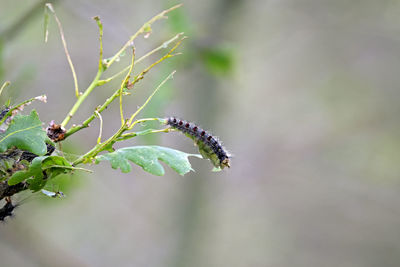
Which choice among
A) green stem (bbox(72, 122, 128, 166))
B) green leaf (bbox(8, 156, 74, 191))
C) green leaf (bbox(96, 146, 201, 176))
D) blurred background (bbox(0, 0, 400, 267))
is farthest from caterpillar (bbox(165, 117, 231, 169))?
blurred background (bbox(0, 0, 400, 267))

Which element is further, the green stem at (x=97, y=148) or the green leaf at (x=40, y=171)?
the green stem at (x=97, y=148)

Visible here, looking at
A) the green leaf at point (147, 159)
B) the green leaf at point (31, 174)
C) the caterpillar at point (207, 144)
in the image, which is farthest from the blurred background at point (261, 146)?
the green leaf at point (31, 174)

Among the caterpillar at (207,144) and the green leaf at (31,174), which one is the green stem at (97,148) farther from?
the caterpillar at (207,144)

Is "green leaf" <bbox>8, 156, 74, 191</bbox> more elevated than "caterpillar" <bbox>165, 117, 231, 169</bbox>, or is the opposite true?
"caterpillar" <bbox>165, 117, 231, 169</bbox>

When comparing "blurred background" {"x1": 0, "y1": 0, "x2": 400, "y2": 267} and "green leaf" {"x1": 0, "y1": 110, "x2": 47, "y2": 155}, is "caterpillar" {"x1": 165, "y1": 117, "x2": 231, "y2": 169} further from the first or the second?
"blurred background" {"x1": 0, "y1": 0, "x2": 400, "y2": 267}

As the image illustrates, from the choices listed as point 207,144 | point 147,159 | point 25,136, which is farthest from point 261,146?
point 25,136

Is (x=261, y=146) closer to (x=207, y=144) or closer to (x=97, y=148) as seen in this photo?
(x=207, y=144)

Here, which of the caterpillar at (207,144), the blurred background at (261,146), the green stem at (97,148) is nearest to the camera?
the green stem at (97,148)
